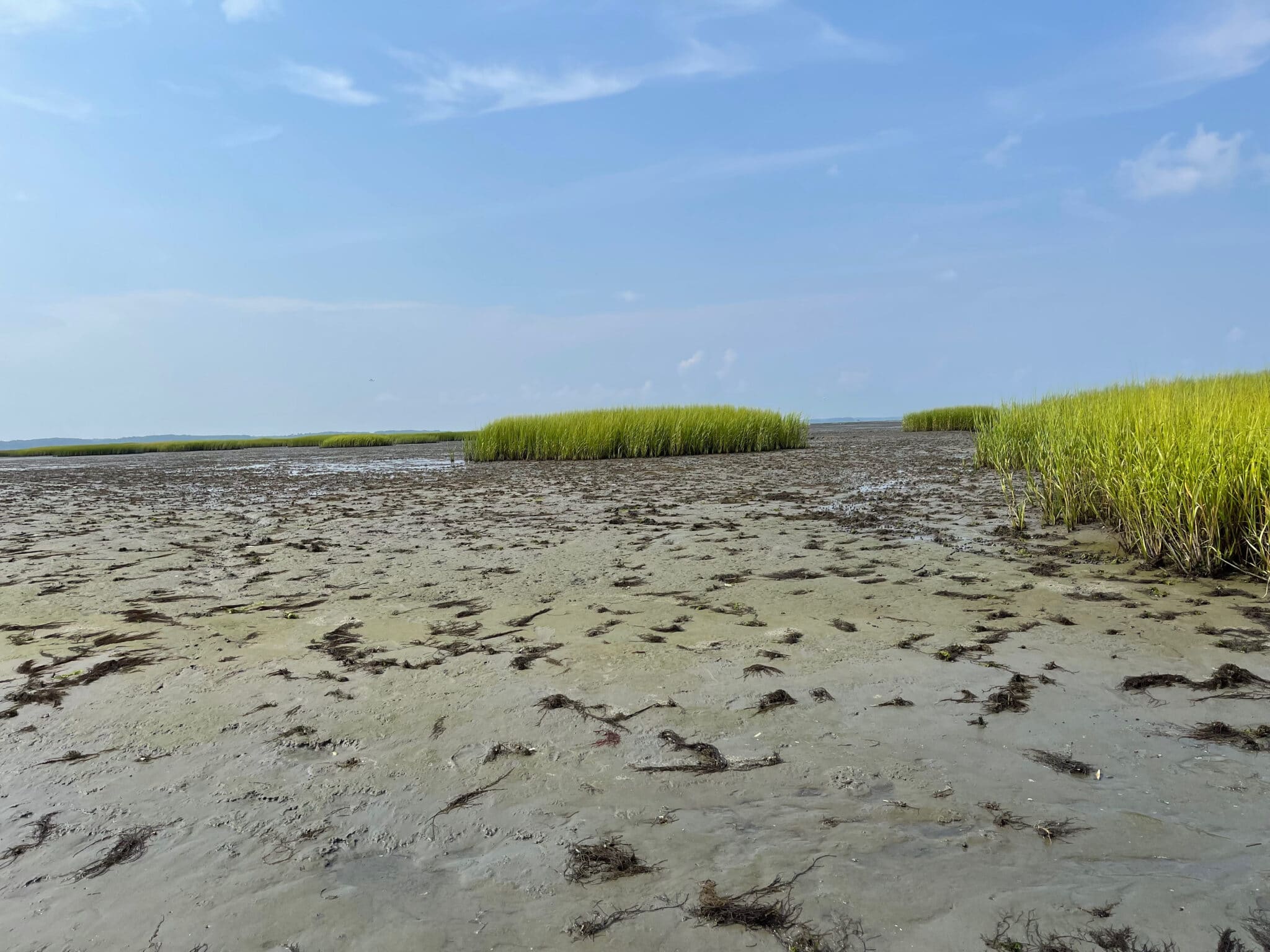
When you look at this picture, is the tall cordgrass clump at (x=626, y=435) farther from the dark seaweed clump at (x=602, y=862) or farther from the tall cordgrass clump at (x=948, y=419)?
the dark seaweed clump at (x=602, y=862)

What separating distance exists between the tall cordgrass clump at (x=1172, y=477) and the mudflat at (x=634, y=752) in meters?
0.24

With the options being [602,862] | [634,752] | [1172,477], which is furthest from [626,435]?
[602,862]

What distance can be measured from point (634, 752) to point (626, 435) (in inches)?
475

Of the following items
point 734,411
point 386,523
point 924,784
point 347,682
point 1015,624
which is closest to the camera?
point 924,784

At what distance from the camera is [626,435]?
1377 cm

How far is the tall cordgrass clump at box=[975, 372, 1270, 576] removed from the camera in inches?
136

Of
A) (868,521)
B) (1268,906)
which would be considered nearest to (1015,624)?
(1268,906)

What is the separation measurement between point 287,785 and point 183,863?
30 centimetres

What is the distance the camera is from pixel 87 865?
141cm

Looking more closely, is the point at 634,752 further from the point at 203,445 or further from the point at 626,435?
the point at 203,445

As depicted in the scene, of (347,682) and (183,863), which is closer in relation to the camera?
(183,863)

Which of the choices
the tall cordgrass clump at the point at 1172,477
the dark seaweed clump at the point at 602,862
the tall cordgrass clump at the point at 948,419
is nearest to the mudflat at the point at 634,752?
the dark seaweed clump at the point at 602,862

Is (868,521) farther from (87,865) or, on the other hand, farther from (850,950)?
(87,865)

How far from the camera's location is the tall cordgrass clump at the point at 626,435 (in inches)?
534
